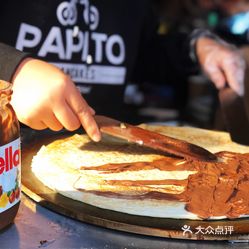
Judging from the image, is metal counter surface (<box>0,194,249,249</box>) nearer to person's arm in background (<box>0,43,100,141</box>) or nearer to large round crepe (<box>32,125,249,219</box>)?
large round crepe (<box>32,125,249,219</box>)

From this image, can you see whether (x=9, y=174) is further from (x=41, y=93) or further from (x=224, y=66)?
(x=224, y=66)

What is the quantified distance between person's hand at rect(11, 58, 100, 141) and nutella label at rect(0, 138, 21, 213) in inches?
6.9

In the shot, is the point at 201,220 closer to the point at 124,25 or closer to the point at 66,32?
the point at 66,32

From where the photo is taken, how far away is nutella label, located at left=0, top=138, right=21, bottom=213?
876mm

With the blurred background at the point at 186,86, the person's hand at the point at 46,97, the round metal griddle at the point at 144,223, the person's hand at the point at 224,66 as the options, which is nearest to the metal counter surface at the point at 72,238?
the round metal griddle at the point at 144,223

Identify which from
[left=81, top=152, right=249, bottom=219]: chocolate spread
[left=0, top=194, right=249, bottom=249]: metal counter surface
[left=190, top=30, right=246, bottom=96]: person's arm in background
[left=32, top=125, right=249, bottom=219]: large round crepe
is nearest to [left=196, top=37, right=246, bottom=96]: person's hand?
[left=190, top=30, right=246, bottom=96]: person's arm in background

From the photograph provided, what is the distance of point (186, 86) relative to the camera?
12.5 feet

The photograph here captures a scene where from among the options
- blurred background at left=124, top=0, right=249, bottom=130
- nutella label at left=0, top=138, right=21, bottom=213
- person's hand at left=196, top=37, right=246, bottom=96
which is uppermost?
person's hand at left=196, top=37, right=246, bottom=96

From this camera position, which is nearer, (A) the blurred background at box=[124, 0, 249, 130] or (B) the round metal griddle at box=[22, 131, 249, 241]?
(B) the round metal griddle at box=[22, 131, 249, 241]

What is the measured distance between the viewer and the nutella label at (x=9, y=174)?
88cm

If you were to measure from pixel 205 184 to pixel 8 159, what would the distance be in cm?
40

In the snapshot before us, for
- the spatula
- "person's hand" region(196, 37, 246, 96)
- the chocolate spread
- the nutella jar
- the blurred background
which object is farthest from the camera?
the blurred background

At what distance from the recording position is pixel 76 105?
42.6 inches

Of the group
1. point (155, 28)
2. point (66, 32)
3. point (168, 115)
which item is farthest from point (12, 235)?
point (168, 115)
